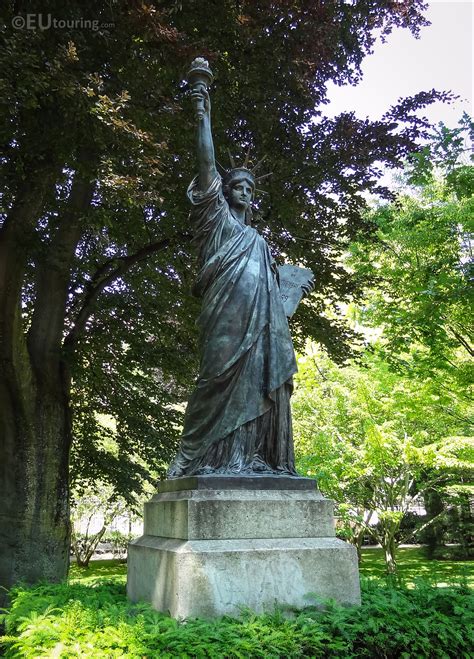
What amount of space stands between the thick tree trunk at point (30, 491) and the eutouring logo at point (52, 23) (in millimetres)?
4640

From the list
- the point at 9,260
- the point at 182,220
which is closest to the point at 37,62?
the point at 9,260

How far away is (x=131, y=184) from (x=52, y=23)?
2.21m

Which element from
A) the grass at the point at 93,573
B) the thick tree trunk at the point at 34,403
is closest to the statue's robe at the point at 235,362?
the grass at the point at 93,573

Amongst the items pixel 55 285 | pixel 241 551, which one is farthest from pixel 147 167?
pixel 241 551

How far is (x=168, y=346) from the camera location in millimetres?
12117

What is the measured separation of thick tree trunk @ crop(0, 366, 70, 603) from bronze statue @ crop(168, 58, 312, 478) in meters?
4.65

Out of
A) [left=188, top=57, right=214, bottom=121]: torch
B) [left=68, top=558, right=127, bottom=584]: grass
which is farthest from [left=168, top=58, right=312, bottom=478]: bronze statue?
[left=68, top=558, right=127, bottom=584]: grass

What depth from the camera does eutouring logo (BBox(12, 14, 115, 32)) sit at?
648cm

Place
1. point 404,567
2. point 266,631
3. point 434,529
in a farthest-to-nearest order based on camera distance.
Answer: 1. point 434,529
2. point 404,567
3. point 266,631

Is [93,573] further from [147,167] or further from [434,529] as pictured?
[147,167]

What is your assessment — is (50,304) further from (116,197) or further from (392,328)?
(392,328)

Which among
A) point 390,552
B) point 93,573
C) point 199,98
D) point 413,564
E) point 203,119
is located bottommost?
point 93,573

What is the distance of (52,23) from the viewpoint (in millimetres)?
6777

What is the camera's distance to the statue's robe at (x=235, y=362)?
4.69 metres
